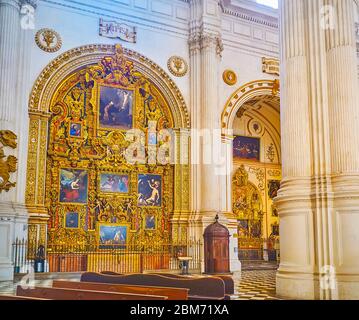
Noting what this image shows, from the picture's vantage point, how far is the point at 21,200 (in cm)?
1399

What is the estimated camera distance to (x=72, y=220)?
1552 cm

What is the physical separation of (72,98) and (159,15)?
422cm

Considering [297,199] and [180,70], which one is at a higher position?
[180,70]

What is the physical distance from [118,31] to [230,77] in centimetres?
440

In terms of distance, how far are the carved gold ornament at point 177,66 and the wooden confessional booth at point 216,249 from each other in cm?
530

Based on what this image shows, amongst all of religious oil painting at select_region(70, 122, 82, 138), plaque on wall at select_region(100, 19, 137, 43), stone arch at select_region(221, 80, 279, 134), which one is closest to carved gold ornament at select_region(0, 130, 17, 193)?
religious oil painting at select_region(70, 122, 82, 138)

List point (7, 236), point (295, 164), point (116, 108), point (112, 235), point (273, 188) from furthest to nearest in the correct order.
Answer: point (273, 188) → point (116, 108) → point (112, 235) → point (7, 236) → point (295, 164)

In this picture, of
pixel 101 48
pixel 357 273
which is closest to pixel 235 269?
pixel 101 48

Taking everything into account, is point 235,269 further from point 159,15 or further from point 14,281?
point 159,15

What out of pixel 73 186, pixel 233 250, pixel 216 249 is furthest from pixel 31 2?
pixel 233 250

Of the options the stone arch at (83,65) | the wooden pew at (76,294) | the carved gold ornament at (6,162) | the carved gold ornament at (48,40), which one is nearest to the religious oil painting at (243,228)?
the stone arch at (83,65)

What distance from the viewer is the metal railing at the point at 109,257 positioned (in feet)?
45.3

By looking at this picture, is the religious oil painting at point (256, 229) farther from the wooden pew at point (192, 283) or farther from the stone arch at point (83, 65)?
the wooden pew at point (192, 283)

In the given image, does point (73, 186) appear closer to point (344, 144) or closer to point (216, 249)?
point (216, 249)
